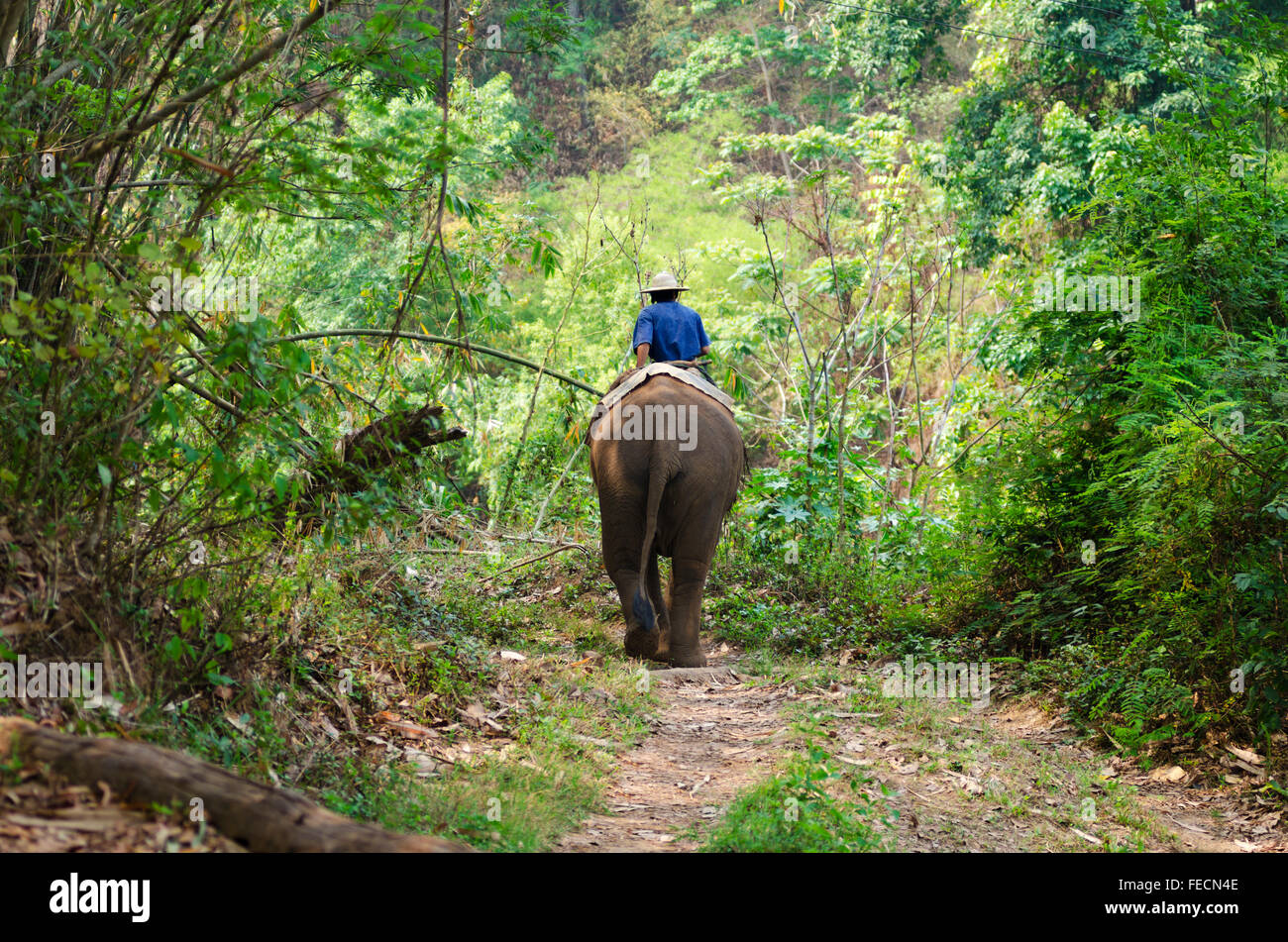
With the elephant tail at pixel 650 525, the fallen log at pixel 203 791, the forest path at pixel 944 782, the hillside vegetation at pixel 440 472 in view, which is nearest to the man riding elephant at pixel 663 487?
the elephant tail at pixel 650 525

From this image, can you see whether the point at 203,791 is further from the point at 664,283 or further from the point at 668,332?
the point at 664,283

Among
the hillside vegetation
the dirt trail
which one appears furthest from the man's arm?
the dirt trail

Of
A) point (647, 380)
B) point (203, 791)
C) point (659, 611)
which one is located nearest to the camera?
point (203, 791)

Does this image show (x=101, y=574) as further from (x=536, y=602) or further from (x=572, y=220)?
(x=572, y=220)

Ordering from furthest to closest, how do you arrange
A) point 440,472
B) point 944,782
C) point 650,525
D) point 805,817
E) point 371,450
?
1. point 650,525
2. point 371,450
3. point 440,472
4. point 944,782
5. point 805,817

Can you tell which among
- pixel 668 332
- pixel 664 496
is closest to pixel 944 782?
pixel 664 496

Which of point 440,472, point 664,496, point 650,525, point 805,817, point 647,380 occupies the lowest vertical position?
point 805,817

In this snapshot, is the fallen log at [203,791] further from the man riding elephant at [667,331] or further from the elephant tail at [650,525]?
the man riding elephant at [667,331]

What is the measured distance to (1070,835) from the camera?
5.07 meters

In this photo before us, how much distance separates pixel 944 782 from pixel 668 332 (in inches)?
179

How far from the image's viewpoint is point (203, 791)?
3.03 meters

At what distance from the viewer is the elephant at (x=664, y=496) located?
8.29 m

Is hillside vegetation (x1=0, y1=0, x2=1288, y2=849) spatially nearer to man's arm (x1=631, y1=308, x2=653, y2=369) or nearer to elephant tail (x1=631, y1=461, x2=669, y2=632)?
man's arm (x1=631, y1=308, x2=653, y2=369)

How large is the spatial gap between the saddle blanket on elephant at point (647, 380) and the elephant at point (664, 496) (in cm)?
4
